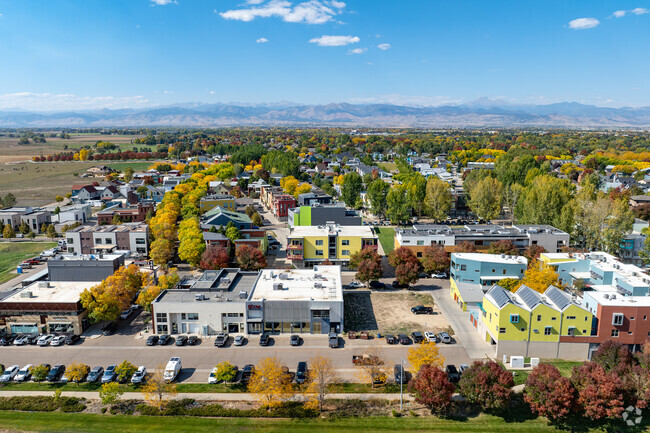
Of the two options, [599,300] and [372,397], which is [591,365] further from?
[372,397]

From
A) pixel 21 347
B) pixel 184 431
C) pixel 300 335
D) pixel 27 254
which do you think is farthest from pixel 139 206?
pixel 184 431

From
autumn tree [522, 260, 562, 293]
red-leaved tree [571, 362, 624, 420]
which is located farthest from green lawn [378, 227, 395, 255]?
red-leaved tree [571, 362, 624, 420]

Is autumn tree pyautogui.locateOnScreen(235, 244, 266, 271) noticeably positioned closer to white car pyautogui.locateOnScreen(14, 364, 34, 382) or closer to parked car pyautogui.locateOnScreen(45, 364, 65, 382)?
parked car pyautogui.locateOnScreen(45, 364, 65, 382)

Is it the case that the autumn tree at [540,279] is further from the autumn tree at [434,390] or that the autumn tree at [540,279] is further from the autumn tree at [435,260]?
the autumn tree at [434,390]

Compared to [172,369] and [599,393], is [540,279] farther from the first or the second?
[172,369]

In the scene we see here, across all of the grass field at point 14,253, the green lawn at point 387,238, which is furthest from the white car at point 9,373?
the green lawn at point 387,238

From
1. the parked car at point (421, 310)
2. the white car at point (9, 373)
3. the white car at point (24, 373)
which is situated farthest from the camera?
the parked car at point (421, 310)
